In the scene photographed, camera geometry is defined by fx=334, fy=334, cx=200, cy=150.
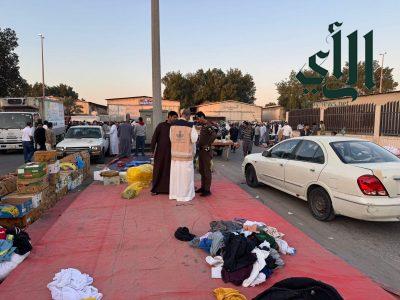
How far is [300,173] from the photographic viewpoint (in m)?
6.64

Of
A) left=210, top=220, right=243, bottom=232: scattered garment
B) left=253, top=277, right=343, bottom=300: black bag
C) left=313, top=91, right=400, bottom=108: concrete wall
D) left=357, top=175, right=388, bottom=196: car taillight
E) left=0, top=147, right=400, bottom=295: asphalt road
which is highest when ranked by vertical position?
left=313, top=91, right=400, bottom=108: concrete wall

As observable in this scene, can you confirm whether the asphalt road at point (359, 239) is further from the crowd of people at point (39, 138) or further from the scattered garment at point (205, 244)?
the crowd of people at point (39, 138)

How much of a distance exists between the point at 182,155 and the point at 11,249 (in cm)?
352

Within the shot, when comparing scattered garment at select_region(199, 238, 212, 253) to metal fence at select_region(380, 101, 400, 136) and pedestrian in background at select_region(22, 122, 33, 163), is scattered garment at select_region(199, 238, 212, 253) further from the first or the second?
metal fence at select_region(380, 101, 400, 136)

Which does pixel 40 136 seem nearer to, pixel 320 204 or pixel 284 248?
pixel 320 204

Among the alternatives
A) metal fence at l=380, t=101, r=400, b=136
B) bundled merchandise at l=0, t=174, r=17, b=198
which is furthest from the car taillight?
metal fence at l=380, t=101, r=400, b=136

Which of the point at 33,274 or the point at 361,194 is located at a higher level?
the point at 361,194

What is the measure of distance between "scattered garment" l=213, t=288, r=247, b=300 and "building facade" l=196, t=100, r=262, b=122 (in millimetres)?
50630

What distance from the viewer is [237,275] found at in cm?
357

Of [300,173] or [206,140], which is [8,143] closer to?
[206,140]

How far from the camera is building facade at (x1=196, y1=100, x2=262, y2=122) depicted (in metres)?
54.2

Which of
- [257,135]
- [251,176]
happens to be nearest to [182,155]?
[251,176]

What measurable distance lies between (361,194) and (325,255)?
139cm

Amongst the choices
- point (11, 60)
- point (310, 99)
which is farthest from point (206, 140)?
point (310, 99)
